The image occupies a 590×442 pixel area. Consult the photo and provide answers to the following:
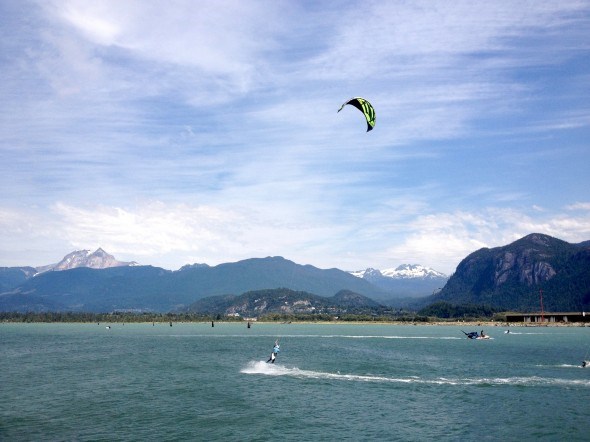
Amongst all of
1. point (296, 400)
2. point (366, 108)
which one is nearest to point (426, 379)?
point (296, 400)

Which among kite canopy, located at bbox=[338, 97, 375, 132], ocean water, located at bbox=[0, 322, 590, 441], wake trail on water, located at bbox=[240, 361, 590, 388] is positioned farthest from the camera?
wake trail on water, located at bbox=[240, 361, 590, 388]

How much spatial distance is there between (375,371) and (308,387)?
14.6 metres

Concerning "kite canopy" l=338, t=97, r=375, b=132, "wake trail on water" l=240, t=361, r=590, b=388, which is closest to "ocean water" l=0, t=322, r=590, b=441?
"wake trail on water" l=240, t=361, r=590, b=388

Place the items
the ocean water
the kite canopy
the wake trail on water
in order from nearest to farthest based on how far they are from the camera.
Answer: the kite canopy < the ocean water < the wake trail on water

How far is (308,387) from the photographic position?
176 ft

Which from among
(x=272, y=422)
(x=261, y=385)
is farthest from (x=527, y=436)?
(x=261, y=385)

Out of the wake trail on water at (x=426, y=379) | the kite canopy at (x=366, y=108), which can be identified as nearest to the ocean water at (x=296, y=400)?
the wake trail on water at (x=426, y=379)

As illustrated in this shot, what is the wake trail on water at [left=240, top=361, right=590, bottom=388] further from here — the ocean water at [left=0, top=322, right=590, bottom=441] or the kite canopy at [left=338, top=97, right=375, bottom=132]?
the kite canopy at [left=338, top=97, right=375, bottom=132]

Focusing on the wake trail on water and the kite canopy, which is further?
the wake trail on water

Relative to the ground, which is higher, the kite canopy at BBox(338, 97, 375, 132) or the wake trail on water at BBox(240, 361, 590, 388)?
the kite canopy at BBox(338, 97, 375, 132)

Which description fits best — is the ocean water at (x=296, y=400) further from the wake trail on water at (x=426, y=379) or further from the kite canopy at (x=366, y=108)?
the kite canopy at (x=366, y=108)

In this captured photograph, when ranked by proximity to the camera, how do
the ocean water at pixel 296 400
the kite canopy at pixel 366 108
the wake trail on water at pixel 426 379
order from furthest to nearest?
the wake trail on water at pixel 426 379, the ocean water at pixel 296 400, the kite canopy at pixel 366 108

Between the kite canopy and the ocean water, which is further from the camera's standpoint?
the ocean water

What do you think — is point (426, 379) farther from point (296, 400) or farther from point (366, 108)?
point (366, 108)
